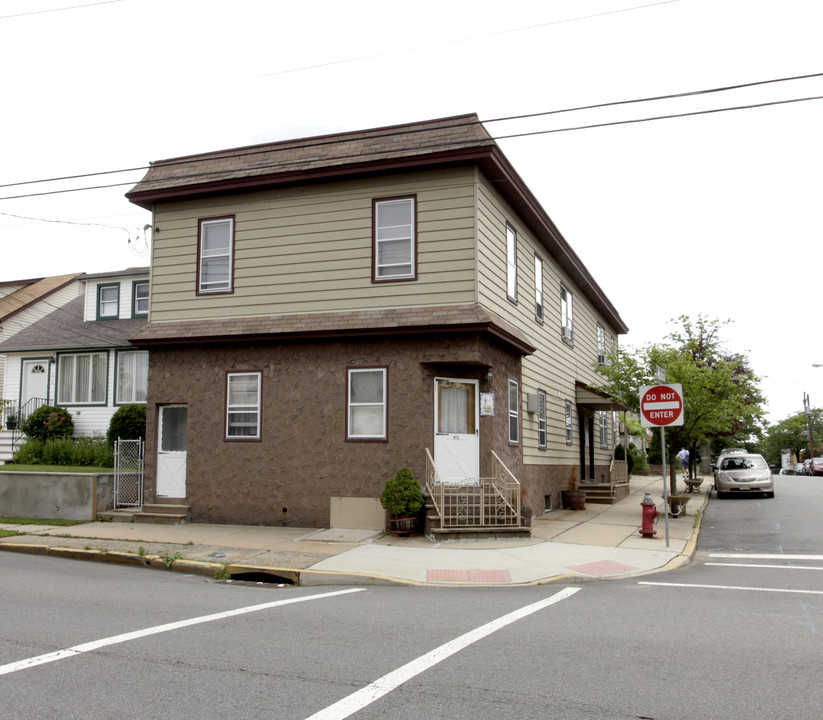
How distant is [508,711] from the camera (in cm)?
492

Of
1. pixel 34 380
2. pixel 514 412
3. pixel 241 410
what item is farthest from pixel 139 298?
pixel 514 412

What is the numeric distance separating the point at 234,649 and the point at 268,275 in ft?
35.4

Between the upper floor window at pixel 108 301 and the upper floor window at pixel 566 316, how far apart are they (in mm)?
15512

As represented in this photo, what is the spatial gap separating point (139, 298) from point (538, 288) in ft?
48.2

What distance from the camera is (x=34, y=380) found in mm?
26562

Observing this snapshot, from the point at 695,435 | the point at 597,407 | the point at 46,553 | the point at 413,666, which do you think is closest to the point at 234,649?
the point at 413,666

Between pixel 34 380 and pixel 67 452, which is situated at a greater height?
pixel 34 380

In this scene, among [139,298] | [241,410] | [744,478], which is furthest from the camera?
[139,298]

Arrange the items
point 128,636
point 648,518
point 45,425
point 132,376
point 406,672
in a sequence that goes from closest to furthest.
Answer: point 406,672 < point 128,636 < point 648,518 < point 45,425 < point 132,376

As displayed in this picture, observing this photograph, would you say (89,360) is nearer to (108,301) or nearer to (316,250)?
(108,301)

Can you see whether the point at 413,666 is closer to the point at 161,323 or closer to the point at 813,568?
the point at 813,568

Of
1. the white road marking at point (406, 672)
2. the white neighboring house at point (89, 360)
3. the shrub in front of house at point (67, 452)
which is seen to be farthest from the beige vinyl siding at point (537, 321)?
the white neighboring house at point (89, 360)

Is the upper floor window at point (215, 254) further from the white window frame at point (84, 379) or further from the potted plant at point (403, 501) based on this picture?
the white window frame at point (84, 379)

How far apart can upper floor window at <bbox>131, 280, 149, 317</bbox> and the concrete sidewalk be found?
1240cm
